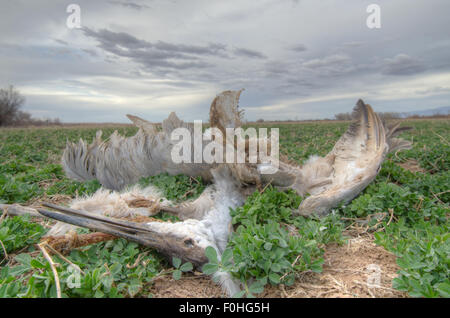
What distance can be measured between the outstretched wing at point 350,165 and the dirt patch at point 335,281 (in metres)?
0.83

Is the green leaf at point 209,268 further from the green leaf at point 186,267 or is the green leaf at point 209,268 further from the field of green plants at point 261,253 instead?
the green leaf at point 186,267

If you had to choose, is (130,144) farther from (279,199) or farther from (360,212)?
(360,212)

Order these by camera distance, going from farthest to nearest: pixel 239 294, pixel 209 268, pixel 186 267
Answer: pixel 186 267, pixel 209 268, pixel 239 294

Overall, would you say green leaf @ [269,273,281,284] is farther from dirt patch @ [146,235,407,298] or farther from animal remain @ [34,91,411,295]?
animal remain @ [34,91,411,295]

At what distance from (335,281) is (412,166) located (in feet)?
16.5

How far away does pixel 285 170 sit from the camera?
10.7 feet

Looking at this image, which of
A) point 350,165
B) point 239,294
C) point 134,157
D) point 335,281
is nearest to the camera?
point 239,294

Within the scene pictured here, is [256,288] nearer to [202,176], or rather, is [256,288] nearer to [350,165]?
[202,176]

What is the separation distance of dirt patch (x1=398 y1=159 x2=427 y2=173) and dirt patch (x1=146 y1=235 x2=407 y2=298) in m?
4.09

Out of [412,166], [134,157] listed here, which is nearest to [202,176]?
[134,157]

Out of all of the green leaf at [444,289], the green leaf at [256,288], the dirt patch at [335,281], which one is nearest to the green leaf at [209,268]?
the dirt patch at [335,281]

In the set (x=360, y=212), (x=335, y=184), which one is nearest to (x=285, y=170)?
(x=335, y=184)

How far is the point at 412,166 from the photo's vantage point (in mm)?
5863
